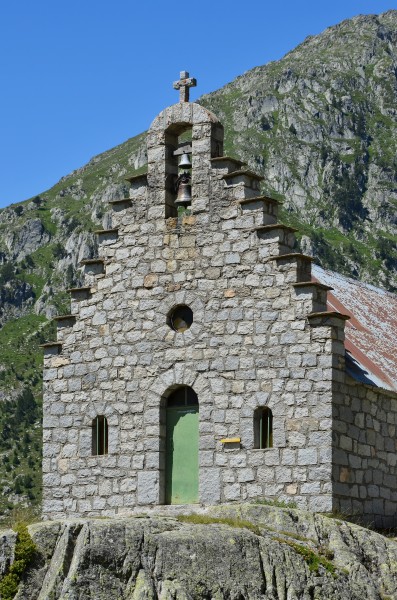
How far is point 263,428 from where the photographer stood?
24.5 metres

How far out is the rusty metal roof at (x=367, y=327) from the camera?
25938mm

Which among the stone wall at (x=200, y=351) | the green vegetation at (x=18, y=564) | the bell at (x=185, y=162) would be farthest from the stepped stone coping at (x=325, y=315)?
the green vegetation at (x=18, y=564)

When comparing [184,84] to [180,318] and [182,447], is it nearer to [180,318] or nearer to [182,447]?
[180,318]

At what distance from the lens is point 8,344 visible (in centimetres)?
16738

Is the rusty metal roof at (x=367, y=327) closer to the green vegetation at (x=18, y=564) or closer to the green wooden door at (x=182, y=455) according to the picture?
the green wooden door at (x=182, y=455)

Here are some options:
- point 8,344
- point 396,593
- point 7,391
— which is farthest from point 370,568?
point 8,344

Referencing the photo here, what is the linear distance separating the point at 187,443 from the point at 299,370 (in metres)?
2.92

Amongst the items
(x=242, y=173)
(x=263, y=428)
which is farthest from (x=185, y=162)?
(x=263, y=428)

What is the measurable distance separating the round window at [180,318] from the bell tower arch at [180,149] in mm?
2008

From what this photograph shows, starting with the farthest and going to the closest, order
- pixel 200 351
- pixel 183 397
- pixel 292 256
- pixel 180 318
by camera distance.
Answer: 1. pixel 180 318
2. pixel 183 397
3. pixel 200 351
4. pixel 292 256

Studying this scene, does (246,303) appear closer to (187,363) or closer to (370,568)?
(187,363)

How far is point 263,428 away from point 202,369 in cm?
176

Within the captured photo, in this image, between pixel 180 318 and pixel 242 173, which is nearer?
pixel 242 173

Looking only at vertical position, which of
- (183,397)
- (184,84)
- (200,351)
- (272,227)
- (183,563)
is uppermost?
→ (184,84)
